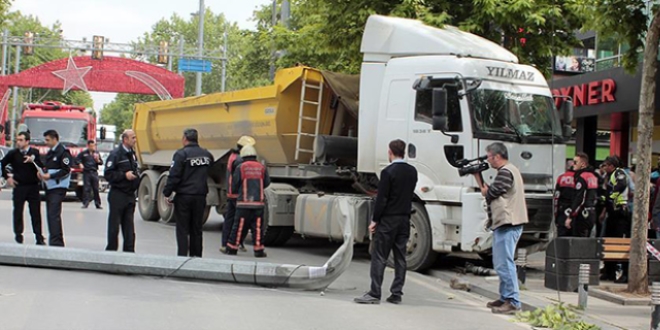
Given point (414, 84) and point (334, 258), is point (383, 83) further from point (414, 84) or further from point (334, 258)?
point (334, 258)

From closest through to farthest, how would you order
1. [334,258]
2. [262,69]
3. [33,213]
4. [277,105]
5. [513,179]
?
1. [513,179]
2. [334,258]
3. [33,213]
4. [277,105]
5. [262,69]

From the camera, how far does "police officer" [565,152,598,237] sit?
10.9 metres

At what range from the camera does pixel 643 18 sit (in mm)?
10922

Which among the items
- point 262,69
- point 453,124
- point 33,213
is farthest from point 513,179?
point 262,69

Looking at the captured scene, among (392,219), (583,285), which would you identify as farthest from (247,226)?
(583,285)

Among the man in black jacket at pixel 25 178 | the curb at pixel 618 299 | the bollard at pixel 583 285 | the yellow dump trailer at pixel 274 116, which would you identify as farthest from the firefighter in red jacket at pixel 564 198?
the man in black jacket at pixel 25 178

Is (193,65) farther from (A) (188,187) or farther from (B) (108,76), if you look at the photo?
(A) (188,187)

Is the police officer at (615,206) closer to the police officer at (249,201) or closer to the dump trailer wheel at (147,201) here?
the police officer at (249,201)

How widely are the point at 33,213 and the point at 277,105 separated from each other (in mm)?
4135

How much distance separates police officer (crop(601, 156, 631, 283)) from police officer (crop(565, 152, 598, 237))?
0.40 meters

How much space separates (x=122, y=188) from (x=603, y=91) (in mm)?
14378

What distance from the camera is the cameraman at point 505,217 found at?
817cm

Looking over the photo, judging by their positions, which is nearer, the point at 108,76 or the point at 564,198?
the point at 564,198

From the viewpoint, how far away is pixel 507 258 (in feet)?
27.0
